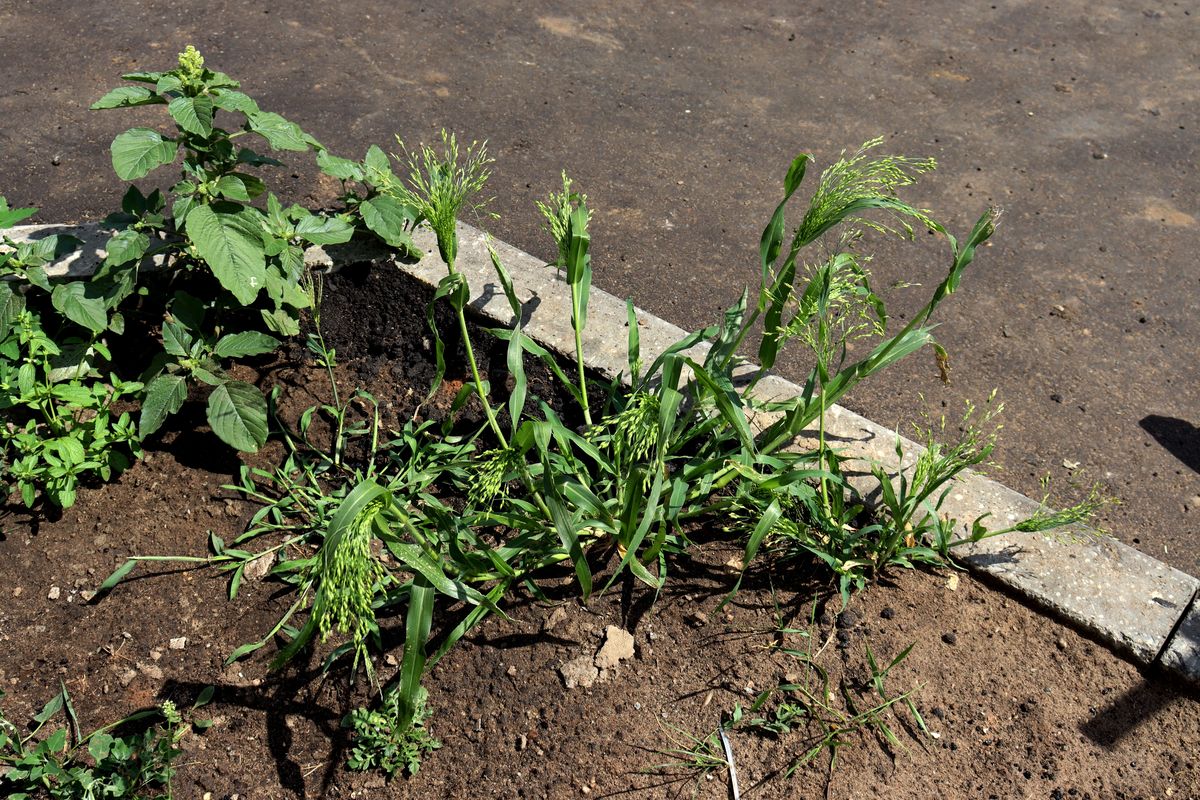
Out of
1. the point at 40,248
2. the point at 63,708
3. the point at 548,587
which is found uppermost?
the point at 40,248

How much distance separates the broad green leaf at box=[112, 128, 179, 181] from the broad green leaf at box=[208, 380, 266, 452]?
0.53 meters

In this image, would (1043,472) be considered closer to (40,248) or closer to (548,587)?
(548,587)

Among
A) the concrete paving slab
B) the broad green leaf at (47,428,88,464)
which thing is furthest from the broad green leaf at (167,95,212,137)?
the concrete paving slab

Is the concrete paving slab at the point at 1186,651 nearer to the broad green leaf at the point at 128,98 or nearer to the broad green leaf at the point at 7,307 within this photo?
the broad green leaf at the point at 128,98

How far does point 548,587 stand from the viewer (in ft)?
7.27

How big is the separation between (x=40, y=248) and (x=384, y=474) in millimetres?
1001

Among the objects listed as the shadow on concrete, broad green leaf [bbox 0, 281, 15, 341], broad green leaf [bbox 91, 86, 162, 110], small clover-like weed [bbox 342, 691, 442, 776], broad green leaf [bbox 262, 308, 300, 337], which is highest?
broad green leaf [bbox 91, 86, 162, 110]

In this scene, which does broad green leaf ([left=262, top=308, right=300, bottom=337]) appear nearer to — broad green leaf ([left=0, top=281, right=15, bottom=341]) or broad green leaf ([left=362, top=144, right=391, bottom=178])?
broad green leaf ([left=362, top=144, right=391, bottom=178])

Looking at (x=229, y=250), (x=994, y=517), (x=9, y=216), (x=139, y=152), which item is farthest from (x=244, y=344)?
(x=994, y=517)

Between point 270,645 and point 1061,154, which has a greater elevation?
point 1061,154

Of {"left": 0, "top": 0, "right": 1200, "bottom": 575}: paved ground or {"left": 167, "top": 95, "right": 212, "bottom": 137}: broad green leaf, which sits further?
{"left": 0, "top": 0, "right": 1200, "bottom": 575}: paved ground

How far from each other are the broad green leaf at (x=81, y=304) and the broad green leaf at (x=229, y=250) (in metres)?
0.31

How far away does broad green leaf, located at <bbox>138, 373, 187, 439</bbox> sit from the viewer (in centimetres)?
231

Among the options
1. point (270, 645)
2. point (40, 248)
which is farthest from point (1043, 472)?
point (40, 248)
